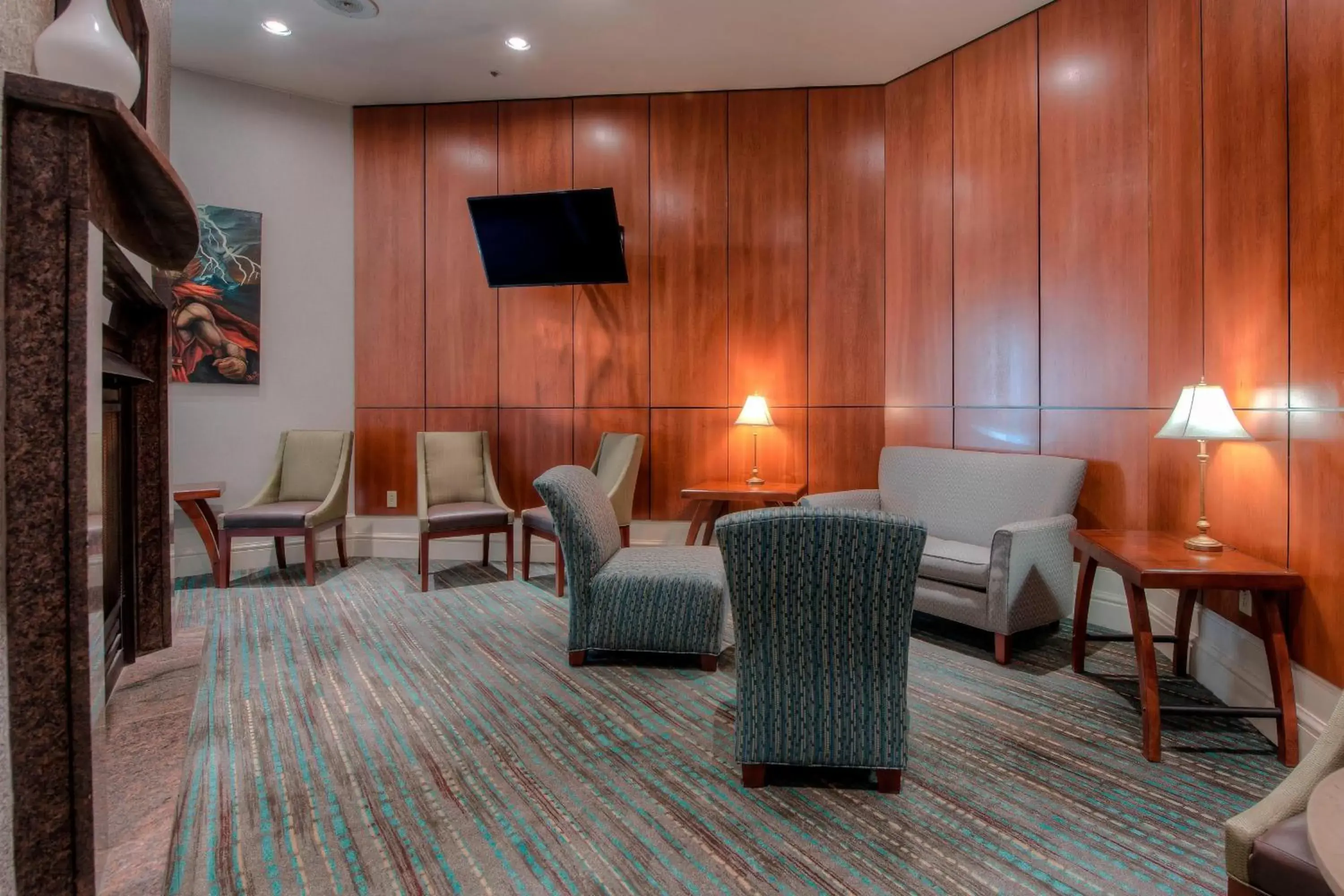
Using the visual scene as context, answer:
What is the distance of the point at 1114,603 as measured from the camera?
3533 millimetres

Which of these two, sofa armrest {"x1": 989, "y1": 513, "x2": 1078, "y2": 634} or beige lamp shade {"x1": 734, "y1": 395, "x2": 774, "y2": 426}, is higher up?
beige lamp shade {"x1": 734, "y1": 395, "x2": 774, "y2": 426}

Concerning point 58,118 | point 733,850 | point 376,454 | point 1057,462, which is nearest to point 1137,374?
point 1057,462

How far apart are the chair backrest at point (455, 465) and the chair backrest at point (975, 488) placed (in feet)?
9.27

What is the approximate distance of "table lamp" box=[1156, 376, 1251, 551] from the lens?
7.66 ft

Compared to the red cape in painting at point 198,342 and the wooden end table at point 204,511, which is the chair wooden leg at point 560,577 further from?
the red cape in painting at point 198,342

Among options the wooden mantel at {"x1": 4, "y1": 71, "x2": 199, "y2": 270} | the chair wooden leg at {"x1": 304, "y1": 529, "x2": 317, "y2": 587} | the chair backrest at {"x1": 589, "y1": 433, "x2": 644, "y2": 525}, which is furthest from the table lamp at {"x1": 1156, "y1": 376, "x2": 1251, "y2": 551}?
the chair wooden leg at {"x1": 304, "y1": 529, "x2": 317, "y2": 587}

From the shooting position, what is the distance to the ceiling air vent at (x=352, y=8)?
3748 millimetres

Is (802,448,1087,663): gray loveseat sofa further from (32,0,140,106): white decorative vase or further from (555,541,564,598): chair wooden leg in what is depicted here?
(32,0,140,106): white decorative vase

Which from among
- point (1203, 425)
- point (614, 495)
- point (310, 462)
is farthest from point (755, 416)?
point (310, 462)

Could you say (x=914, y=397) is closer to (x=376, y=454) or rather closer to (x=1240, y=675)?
(x=1240, y=675)

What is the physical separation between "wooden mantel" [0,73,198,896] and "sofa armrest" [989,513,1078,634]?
10.1 feet

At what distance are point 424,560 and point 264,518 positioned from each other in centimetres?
102

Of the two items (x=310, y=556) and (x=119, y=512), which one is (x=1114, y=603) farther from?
(x=310, y=556)

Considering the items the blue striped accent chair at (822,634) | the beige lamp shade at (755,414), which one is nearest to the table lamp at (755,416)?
the beige lamp shade at (755,414)
